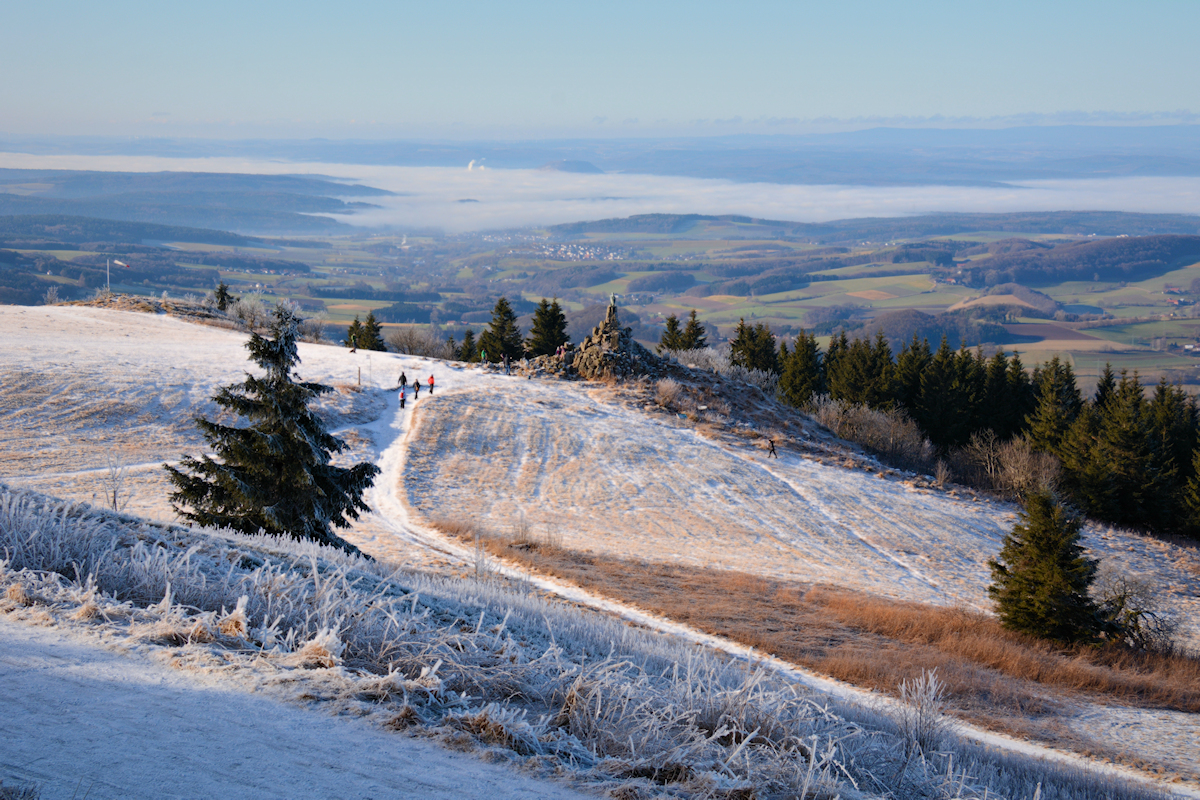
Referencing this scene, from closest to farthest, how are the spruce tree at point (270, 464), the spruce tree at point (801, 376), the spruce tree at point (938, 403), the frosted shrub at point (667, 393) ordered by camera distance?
the spruce tree at point (270, 464) → the frosted shrub at point (667, 393) → the spruce tree at point (938, 403) → the spruce tree at point (801, 376)

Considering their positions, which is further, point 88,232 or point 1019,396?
point 88,232

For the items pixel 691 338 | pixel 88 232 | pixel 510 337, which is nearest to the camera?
pixel 510 337

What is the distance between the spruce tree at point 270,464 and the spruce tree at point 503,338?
39.5 metres

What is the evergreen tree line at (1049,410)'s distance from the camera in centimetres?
3225

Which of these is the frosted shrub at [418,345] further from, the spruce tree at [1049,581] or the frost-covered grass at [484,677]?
the frost-covered grass at [484,677]

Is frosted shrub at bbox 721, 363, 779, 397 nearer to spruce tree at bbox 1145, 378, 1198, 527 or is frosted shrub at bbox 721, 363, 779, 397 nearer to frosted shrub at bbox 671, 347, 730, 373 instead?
frosted shrub at bbox 671, 347, 730, 373

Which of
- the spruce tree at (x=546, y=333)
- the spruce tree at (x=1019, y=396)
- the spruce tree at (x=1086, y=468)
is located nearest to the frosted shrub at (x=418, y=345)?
the spruce tree at (x=546, y=333)

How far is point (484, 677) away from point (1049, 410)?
4207 centimetres

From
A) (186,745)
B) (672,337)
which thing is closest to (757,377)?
(672,337)

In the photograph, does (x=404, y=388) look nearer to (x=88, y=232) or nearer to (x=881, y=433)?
(x=881, y=433)

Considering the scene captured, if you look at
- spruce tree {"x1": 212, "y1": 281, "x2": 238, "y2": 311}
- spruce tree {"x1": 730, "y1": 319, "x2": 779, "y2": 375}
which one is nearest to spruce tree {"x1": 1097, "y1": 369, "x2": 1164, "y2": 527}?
spruce tree {"x1": 730, "y1": 319, "x2": 779, "y2": 375}

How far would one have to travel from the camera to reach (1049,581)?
13.9 meters

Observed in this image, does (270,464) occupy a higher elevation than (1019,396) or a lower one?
higher

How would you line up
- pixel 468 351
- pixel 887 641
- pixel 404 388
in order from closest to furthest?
pixel 887 641
pixel 404 388
pixel 468 351
